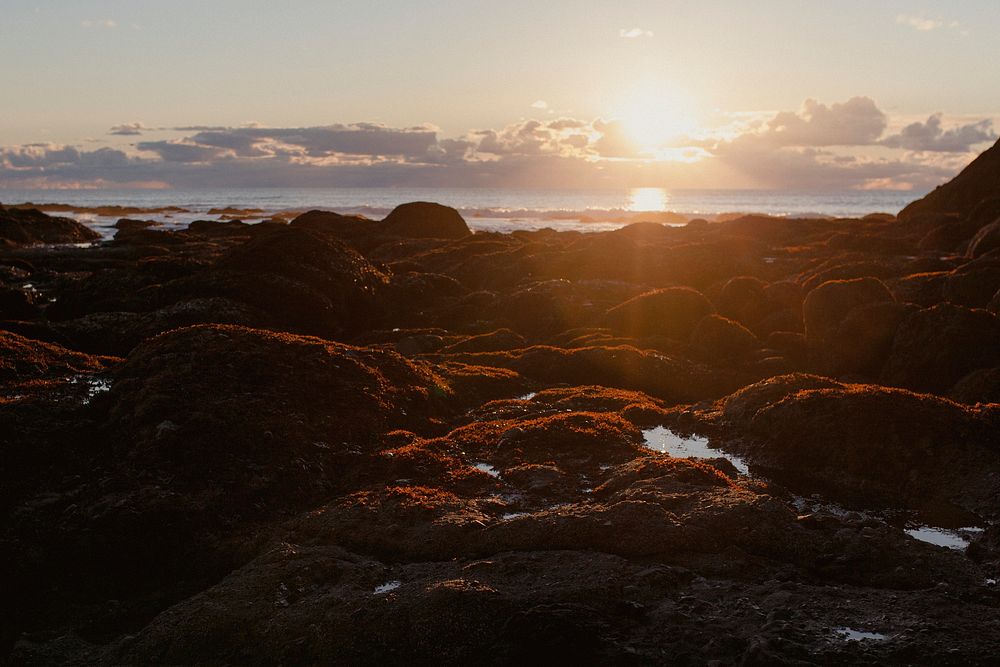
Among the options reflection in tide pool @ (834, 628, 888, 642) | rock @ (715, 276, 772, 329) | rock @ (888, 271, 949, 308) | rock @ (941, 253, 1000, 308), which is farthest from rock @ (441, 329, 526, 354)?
reflection in tide pool @ (834, 628, 888, 642)

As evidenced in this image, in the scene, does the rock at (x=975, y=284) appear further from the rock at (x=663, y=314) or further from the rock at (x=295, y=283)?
the rock at (x=295, y=283)

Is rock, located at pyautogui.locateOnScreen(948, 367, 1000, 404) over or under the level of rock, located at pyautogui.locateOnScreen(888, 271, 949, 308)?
under

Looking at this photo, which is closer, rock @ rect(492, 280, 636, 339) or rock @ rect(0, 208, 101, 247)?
rock @ rect(492, 280, 636, 339)

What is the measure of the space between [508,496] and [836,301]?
49.9ft

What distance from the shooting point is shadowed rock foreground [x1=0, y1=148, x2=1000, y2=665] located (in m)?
8.31

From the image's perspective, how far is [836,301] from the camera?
22.8 meters

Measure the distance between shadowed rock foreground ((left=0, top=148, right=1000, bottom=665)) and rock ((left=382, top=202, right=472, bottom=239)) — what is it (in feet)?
148

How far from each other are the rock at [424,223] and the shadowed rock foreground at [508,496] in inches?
1779

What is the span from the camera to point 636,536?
33.4ft

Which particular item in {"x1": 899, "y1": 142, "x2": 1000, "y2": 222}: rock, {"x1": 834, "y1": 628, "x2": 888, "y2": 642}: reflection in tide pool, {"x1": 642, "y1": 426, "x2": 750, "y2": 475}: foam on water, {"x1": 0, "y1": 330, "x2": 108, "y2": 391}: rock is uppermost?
{"x1": 899, "y1": 142, "x2": 1000, "y2": 222}: rock

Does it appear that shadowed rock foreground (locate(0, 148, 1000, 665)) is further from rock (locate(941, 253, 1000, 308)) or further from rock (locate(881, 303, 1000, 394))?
rock (locate(941, 253, 1000, 308))

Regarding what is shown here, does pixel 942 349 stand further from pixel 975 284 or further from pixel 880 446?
pixel 975 284

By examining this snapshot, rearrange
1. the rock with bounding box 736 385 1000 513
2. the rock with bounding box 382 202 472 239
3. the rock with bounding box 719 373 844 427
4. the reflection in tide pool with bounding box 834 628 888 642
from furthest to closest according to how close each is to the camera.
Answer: the rock with bounding box 382 202 472 239 < the rock with bounding box 719 373 844 427 < the rock with bounding box 736 385 1000 513 < the reflection in tide pool with bounding box 834 628 888 642

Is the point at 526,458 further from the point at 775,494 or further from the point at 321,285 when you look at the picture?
the point at 321,285
